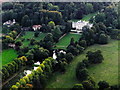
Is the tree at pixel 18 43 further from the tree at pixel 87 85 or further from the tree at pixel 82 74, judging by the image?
the tree at pixel 87 85

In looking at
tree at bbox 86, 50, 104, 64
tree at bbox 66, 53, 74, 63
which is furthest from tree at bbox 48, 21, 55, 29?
tree at bbox 86, 50, 104, 64

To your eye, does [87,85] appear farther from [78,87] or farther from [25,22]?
[25,22]

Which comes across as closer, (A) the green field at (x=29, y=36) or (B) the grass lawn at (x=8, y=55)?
(B) the grass lawn at (x=8, y=55)

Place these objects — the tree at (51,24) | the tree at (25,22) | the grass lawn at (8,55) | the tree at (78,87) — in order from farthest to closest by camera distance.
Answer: the tree at (25,22), the tree at (51,24), the grass lawn at (8,55), the tree at (78,87)

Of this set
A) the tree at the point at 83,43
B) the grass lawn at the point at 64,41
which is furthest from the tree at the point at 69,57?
the grass lawn at the point at 64,41

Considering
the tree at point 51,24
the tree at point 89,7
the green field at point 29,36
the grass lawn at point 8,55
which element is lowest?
the grass lawn at point 8,55

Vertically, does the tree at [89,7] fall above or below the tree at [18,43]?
above

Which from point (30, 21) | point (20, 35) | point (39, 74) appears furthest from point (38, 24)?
point (39, 74)

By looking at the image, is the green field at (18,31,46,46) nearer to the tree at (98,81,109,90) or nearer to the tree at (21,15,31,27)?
the tree at (21,15,31,27)

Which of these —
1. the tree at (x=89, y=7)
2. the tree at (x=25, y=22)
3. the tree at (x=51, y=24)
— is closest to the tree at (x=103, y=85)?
the tree at (x=51, y=24)

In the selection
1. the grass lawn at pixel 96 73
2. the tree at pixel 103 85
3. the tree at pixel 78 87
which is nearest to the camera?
the tree at pixel 78 87
